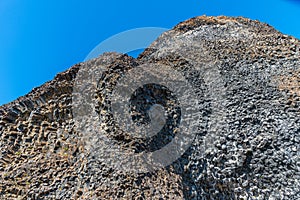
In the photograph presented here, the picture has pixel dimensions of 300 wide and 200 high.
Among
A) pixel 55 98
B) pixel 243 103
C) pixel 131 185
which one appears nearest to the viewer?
pixel 131 185

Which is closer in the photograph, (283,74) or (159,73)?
(283,74)

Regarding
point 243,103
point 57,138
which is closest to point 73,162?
point 57,138

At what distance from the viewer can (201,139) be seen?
7348mm

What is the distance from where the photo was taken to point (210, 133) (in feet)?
24.0

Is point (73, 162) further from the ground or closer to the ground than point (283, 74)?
closer to the ground

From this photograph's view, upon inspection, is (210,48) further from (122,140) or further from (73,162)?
(73,162)

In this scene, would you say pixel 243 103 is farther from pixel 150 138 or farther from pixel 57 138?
pixel 57 138

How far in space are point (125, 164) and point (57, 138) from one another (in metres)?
2.23

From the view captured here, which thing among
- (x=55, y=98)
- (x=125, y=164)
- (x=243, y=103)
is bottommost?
(x=125, y=164)

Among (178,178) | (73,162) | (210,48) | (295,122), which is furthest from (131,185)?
(210,48)

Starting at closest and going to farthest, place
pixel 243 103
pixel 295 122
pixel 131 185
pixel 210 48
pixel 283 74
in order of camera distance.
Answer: pixel 295 122 < pixel 131 185 < pixel 243 103 < pixel 283 74 < pixel 210 48

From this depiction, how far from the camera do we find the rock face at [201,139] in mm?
Result: 6395

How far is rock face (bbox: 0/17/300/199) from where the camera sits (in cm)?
639

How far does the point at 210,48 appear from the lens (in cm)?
1088
